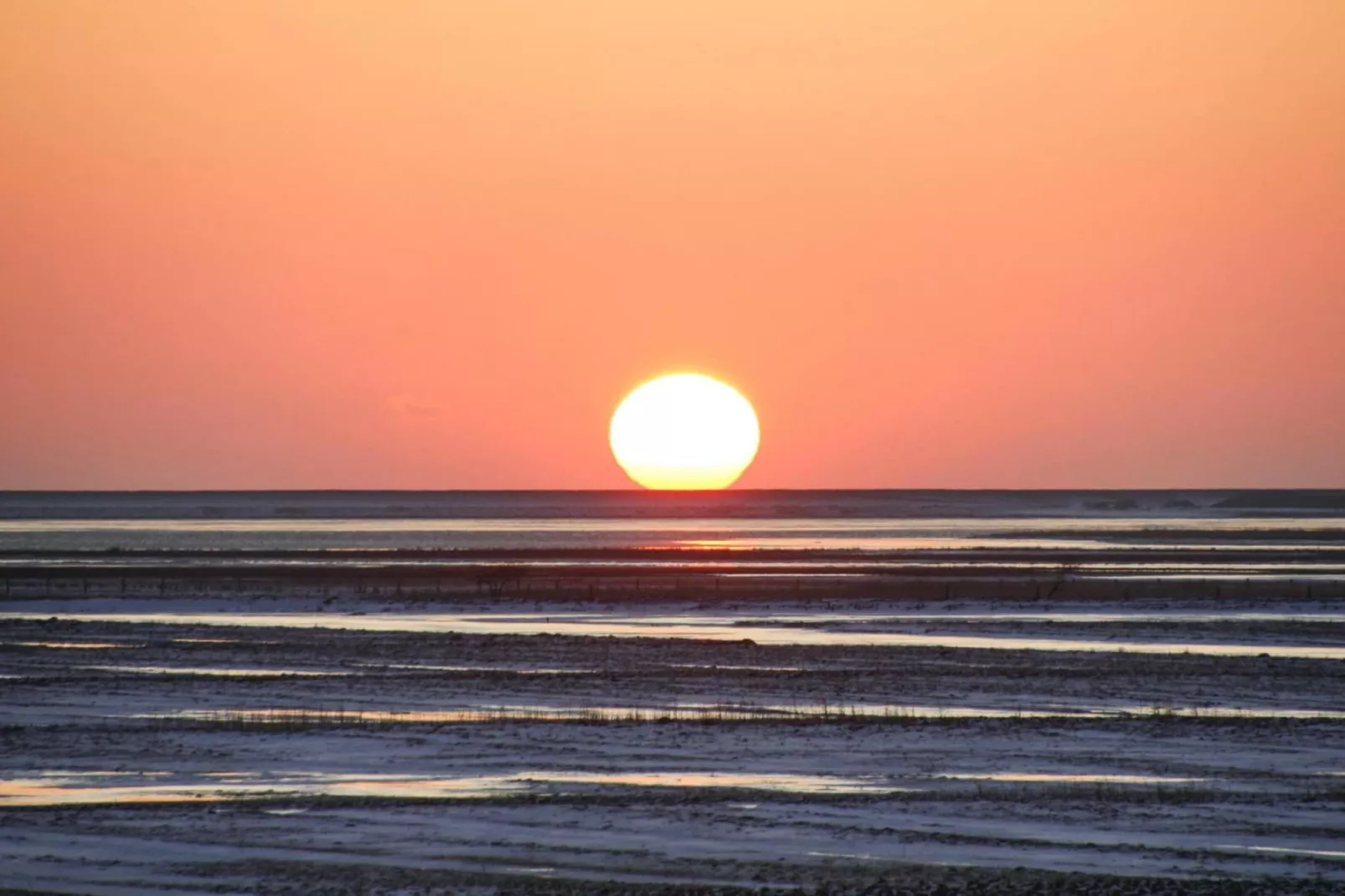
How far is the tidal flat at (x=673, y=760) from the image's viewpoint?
46.9 feet

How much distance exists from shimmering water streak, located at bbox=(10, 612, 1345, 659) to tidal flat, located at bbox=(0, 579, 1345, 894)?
22 centimetres

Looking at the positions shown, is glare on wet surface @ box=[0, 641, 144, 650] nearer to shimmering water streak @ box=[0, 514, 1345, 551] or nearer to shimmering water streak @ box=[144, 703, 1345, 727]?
→ shimmering water streak @ box=[144, 703, 1345, 727]

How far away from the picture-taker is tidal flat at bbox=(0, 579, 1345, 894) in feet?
46.9

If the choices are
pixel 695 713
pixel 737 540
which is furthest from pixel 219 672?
pixel 737 540

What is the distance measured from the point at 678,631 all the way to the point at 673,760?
17.1 m

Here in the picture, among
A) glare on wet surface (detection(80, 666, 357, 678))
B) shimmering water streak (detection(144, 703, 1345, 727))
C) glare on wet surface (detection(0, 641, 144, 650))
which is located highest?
glare on wet surface (detection(0, 641, 144, 650))

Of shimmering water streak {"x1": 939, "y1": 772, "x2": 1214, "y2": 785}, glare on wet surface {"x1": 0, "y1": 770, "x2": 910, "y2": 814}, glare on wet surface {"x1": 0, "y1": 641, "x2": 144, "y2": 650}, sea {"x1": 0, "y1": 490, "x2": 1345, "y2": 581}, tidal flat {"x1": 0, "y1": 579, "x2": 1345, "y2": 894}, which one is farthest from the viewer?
sea {"x1": 0, "y1": 490, "x2": 1345, "y2": 581}

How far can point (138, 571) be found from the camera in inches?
2376

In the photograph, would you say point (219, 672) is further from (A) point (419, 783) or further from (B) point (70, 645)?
(A) point (419, 783)

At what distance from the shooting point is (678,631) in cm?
3656

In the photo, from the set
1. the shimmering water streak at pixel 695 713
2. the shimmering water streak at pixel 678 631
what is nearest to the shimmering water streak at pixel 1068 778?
the shimmering water streak at pixel 695 713

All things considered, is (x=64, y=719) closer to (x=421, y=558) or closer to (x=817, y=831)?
(x=817, y=831)

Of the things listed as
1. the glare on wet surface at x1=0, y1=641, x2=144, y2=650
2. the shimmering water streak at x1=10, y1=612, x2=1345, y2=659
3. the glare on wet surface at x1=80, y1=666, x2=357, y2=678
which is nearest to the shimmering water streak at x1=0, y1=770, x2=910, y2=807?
the glare on wet surface at x1=80, y1=666, x2=357, y2=678

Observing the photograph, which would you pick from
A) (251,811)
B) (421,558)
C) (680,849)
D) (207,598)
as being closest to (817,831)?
(680,849)
